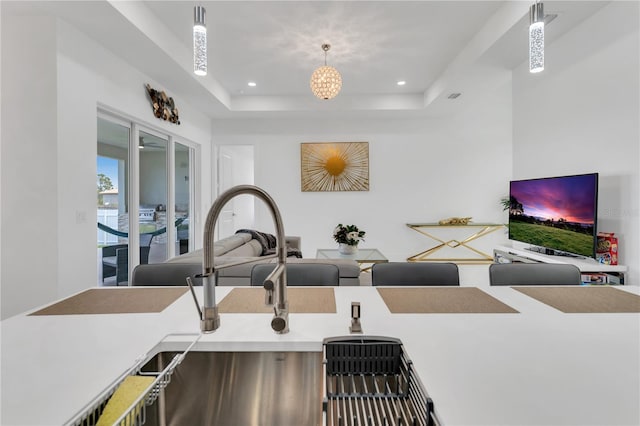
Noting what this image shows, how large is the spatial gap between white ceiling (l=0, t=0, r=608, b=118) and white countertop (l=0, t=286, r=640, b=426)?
2.46 m

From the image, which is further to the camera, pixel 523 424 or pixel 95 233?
pixel 95 233

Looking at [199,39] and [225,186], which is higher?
[199,39]

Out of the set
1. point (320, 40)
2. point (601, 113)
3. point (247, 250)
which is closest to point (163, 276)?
point (247, 250)

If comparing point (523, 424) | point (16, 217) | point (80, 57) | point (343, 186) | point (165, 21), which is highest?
point (165, 21)

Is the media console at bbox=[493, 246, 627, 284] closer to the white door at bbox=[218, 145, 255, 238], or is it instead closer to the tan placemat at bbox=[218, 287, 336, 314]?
the tan placemat at bbox=[218, 287, 336, 314]

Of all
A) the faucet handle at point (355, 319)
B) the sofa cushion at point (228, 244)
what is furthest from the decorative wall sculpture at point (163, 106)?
the faucet handle at point (355, 319)

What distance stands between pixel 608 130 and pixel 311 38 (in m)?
2.69

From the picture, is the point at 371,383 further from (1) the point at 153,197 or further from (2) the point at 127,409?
(1) the point at 153,197

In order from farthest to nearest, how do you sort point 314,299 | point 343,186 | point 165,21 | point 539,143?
point 343,186
point 539,143
point 165,21
point 314,299

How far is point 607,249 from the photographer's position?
2389 mm

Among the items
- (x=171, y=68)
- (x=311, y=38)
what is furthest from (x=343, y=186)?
(x=171, y=68)

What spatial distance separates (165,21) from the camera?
2.94 m

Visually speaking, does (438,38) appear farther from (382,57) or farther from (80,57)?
(80,57)

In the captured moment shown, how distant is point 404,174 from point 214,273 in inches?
201
